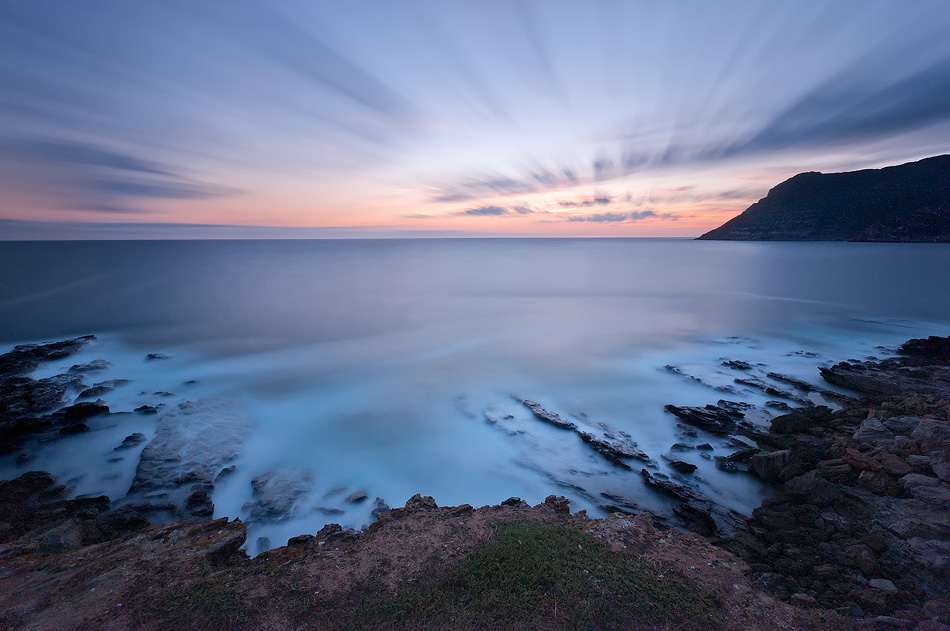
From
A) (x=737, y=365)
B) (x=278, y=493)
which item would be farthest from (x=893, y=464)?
(x=278, y=493)

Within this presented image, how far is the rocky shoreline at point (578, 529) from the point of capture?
4.89 metres

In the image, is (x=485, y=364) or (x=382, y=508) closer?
(x=382, y=508)

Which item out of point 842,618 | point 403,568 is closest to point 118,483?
point 403,568

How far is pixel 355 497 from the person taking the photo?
29.5ft

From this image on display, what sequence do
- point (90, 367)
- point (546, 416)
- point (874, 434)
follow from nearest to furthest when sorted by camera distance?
point (874, 434)
point (546, 416)
point (90, 367)

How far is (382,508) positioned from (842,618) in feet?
25.5

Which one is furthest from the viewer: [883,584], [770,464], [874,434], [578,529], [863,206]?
[863,206]

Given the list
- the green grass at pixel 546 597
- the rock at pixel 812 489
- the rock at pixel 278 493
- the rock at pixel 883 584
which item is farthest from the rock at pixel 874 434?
the rock at pixel 278 493

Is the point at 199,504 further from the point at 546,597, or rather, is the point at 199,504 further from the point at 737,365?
the point at 737,365

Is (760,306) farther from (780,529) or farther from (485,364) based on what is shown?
(780,529)

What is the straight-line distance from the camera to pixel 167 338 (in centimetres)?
2200

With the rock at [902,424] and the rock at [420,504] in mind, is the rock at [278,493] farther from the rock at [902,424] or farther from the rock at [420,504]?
the rock at [902,424]

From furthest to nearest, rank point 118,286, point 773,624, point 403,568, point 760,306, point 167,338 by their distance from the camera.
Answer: point 118,286 → point 760,306 → point 167,338 → point 403,568 → point 773,624

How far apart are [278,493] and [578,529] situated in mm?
6975
